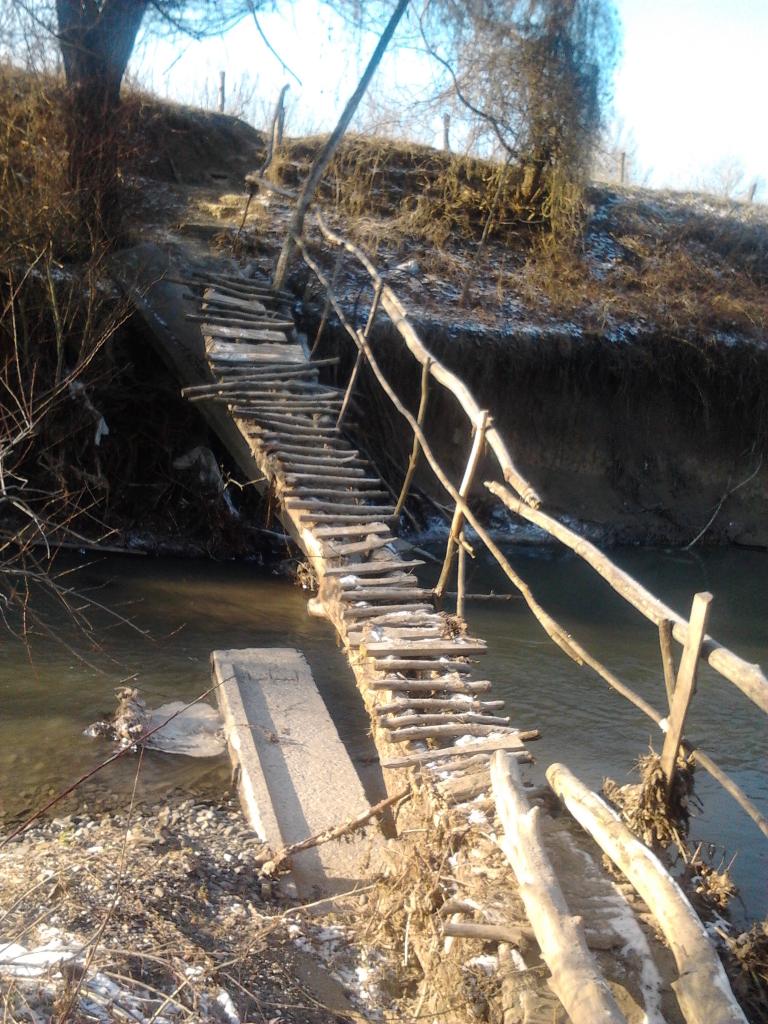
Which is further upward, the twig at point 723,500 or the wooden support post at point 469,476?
the wooden support post at point 469,476

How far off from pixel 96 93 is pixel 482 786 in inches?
392

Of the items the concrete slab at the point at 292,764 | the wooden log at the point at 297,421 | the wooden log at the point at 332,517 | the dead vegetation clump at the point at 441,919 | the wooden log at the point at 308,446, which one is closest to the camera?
the dead vegetation clump at the point at 441,919

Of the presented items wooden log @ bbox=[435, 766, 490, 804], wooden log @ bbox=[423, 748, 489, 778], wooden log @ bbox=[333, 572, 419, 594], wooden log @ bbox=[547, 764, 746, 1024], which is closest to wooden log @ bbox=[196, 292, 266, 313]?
wooden log @ bbox=[333, 572, 419, 594]

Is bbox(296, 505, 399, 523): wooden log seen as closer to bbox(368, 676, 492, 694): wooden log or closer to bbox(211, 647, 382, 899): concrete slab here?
bbox(211, 647, 382, 899): concrete slab

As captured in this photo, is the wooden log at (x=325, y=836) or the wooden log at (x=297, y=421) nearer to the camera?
the wooden log at (x=325, y=836)

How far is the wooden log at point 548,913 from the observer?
97.8 inches

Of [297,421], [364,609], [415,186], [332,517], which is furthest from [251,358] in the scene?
[415,186]

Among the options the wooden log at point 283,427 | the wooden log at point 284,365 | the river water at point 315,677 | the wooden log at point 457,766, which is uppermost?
the wooden log at point 284,365

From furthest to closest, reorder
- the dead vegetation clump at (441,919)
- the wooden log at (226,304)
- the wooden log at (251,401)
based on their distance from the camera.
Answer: the wooden log at (226,304), the wooden log at (251,401), the dead vegetation clump at (441,919)

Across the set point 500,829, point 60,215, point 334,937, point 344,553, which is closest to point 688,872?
point 500,829

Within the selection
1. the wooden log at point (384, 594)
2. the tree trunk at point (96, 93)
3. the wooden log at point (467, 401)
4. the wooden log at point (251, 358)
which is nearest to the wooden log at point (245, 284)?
the tree trunk at point (96, 93)

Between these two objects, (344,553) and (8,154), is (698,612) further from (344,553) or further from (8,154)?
(8,154)

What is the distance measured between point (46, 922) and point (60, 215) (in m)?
8.09

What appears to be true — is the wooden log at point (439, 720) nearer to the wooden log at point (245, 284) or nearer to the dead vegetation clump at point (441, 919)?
the dead vegetation clump at point (441, 919)
